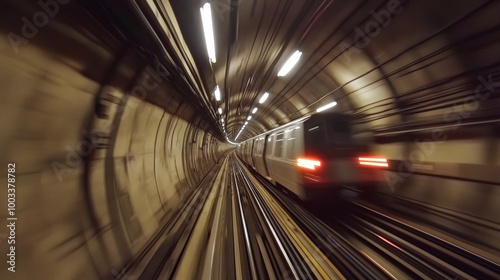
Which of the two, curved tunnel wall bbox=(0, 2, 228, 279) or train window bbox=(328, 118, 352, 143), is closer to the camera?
curved tunnel wall bbox=(0, 2, 228, 279)

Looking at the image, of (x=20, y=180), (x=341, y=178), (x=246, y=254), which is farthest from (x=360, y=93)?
(x=20, y=180)

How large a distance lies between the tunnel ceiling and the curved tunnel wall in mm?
1663

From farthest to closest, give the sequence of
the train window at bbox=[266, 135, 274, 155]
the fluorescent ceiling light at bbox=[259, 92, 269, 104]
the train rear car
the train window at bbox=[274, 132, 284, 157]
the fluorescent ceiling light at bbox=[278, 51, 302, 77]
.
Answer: the fluorescent ceiling light at bbox=[259, 92, 269, 104] → the train window at bbox=[266, 135, 274, 155] → the train window at bbox=[274, 132, 284, 157] → the fluorescent ceiling light at bbox=[278, 51, 302, 77] → the train rear car

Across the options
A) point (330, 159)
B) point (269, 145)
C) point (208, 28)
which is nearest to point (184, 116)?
point (208, 28)

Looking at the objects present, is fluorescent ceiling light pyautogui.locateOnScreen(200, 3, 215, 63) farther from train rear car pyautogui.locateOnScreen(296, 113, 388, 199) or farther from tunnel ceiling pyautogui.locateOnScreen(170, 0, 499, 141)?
train rear car pyautogui.locateOnScreen(296, 113, 388, 199)

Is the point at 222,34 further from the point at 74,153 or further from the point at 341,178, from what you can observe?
the point at 341,178

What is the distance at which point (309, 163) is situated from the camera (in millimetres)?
6969

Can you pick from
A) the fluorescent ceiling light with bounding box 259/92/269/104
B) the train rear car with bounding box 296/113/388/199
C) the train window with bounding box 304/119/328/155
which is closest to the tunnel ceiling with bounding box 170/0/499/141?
the train rear car with bounding box 296/113/388/199

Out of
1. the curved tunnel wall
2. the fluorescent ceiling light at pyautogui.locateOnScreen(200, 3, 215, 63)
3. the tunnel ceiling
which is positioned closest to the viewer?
the curved tunnel wall

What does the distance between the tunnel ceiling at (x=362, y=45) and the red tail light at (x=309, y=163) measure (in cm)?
344

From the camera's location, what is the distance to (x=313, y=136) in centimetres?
711

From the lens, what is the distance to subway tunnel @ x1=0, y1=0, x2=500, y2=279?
8.39ft

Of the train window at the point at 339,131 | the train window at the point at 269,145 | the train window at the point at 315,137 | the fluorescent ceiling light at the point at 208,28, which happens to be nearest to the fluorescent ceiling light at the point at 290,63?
the train window at the point at 315,137

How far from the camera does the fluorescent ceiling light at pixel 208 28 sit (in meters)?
4.49
